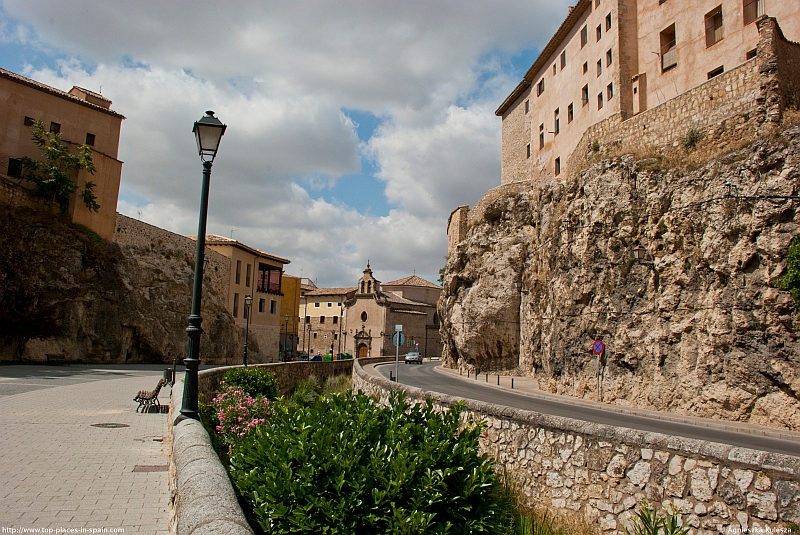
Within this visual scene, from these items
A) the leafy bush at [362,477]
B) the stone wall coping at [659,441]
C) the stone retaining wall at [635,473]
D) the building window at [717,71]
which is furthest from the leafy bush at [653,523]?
→ the building window at [717,71]

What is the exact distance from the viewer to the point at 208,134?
26.8 ft

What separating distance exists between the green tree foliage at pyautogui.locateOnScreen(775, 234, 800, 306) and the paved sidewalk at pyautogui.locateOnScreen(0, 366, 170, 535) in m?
16.6

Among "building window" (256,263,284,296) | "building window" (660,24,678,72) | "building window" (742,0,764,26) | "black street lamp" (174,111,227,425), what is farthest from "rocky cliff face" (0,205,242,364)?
"building window" (742,0,764,26)

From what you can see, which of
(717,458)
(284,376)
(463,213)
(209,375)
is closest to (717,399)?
(717,458)

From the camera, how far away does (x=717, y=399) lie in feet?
54.5

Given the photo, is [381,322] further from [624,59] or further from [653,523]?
[653,523]

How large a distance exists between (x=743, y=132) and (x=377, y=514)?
20.9 metres

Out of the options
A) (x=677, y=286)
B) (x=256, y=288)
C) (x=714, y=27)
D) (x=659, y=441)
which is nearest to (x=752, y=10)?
(x=714, y=27)

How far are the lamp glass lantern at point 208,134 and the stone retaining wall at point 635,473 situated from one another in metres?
5.68

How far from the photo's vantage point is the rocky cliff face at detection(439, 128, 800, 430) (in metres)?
16.0

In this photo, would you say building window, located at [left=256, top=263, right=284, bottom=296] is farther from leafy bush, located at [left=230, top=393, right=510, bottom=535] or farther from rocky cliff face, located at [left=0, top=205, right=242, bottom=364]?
leafy bush, located at [left=230, top=393, right=510, bottom=535]

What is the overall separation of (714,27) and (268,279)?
Result: 4515cm

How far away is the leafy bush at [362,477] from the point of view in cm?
414

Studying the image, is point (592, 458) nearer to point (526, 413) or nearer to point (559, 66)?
point (526, 413)
